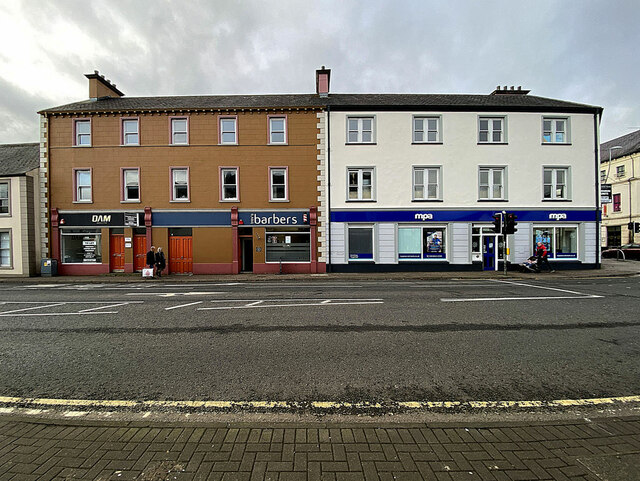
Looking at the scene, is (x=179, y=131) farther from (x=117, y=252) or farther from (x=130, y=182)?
(x=117, y=252)

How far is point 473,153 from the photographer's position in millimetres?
18391

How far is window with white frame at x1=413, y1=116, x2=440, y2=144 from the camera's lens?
1858 cm

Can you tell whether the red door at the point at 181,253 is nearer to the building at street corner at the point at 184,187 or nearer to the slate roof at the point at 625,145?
the building at street corner at the point at 184,187

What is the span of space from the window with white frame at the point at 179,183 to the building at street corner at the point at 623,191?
42933 millimetres

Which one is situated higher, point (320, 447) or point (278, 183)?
point (278, 183)

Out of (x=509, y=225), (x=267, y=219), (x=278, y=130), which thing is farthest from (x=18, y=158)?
(x=509, y=225)

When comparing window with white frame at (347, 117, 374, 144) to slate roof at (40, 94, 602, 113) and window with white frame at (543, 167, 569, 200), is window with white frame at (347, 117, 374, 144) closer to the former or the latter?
slate roof at (40, 94, 602, 113)

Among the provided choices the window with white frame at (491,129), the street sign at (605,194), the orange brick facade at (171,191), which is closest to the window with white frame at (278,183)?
the orange brick facade at (171,191)

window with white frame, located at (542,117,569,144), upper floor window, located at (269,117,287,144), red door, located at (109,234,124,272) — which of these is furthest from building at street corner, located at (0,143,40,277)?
window with white frame, located at (542,117,569,144)

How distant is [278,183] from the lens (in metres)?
18.5

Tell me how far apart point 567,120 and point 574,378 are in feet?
71.1

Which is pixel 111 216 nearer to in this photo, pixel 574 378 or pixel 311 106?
pixel 311 106

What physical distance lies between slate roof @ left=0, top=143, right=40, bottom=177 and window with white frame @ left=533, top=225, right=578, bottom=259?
105 feet

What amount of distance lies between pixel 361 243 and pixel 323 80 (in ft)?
37.4
